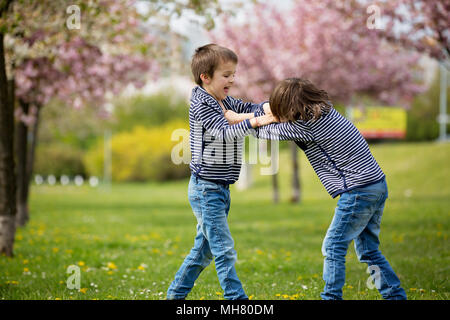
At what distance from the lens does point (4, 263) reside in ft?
21.7

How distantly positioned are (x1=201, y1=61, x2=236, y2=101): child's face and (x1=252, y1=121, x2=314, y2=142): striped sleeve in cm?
40

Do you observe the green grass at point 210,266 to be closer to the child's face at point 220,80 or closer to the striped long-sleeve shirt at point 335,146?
the striped long-sleeve shirt at point 335,146

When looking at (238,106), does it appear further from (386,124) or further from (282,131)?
(386,124)

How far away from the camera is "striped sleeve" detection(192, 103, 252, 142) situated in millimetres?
3834

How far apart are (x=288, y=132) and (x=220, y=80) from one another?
0.61m

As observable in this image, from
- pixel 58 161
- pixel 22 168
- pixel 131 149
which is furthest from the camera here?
pixel 58 161

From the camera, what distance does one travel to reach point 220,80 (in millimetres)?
3980

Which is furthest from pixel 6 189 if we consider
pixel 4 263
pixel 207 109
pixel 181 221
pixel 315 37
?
pixel 315 37

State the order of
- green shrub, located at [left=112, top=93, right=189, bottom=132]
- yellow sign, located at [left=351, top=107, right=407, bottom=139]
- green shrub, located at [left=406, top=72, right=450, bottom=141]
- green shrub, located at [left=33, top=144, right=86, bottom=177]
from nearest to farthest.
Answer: yellow sign, located at [left=351, top=107, right=407, bottom=139] < green shrub, located at [left=406, top=72, right=450, bottom=141] < green shrub, located at [left=33, top=144, right=86, bottom=177] < green shrub, located at [left=112, top=93, right=189, bottom=132]

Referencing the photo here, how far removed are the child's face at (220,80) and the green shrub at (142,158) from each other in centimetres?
3561

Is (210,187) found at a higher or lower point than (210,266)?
higher

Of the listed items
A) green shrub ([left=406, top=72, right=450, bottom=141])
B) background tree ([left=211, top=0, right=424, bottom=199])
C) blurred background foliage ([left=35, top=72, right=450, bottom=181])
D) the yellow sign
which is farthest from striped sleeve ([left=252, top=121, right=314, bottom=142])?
green shrub ([left=406, top=72, right=450, bottom=141])

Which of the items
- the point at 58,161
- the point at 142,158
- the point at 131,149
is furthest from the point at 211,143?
the point at 58,161

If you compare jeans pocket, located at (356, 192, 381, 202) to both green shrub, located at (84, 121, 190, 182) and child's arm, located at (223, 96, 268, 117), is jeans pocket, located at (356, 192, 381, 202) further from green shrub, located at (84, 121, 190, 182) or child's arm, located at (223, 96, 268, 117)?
green shrub, located at (84, 121, 190, 182)
